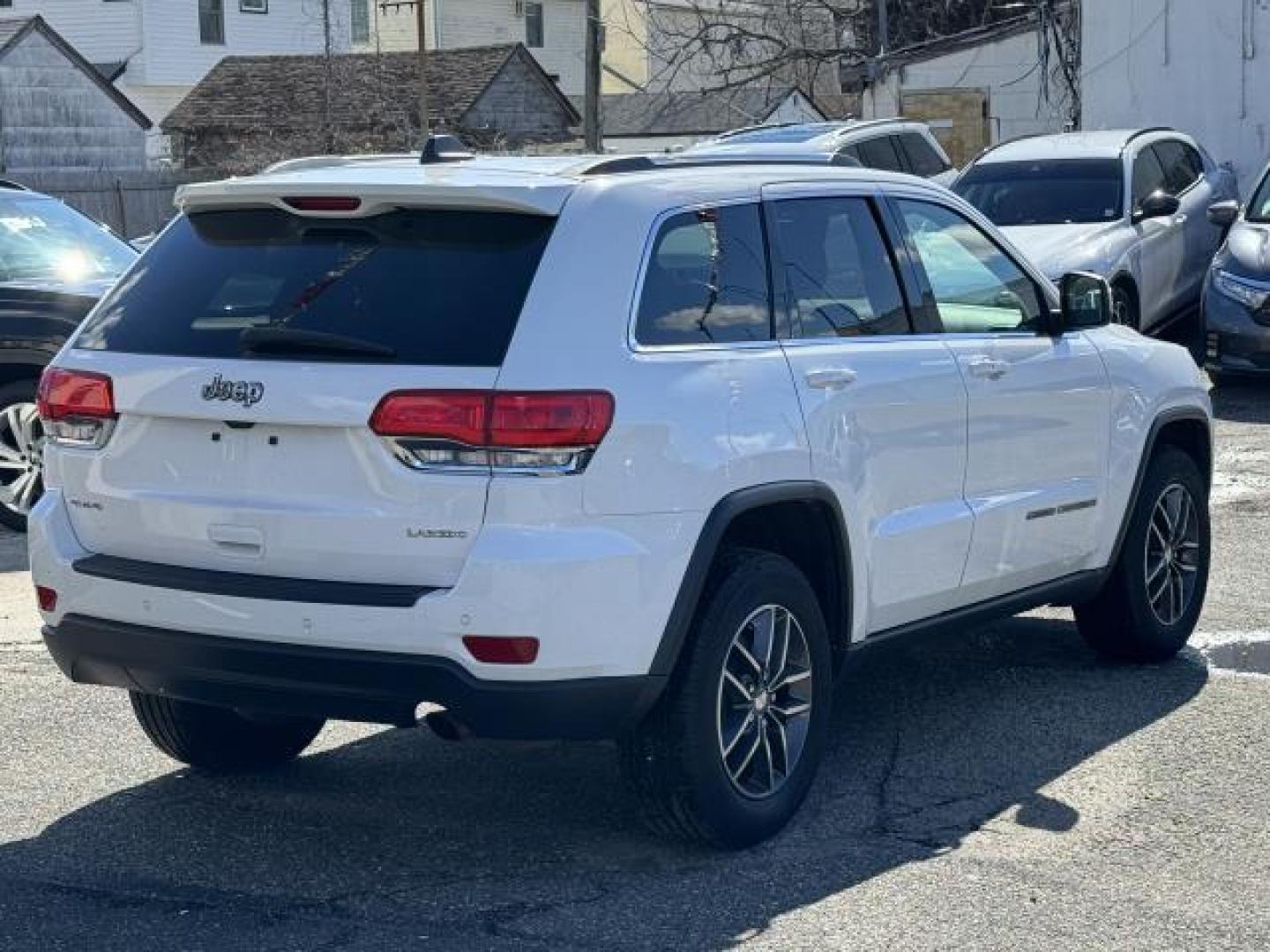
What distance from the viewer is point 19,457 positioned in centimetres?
1095

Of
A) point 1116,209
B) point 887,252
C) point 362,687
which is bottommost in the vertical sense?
point 362,687

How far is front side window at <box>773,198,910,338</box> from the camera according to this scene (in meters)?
6.16

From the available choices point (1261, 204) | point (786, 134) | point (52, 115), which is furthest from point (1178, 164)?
point (52, 115)

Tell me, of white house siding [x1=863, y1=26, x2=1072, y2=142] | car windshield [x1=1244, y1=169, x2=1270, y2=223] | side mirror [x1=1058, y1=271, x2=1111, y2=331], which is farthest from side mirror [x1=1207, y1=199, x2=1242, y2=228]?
white house siding [x1=863, y1=26, x2=1072, y2=142]

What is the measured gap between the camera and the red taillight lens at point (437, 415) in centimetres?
517

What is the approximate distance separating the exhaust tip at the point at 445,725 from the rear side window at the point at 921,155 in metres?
14.8

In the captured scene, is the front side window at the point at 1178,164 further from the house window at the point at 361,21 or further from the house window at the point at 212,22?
the house window at the point at 361,21

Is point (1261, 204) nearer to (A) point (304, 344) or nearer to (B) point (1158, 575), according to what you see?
(B) point (1158, 575)

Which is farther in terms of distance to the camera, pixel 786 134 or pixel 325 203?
pixel 786 134

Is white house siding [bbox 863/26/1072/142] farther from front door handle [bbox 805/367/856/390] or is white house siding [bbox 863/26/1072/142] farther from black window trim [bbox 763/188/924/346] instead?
front door handle [bbox 805/367/856/390]

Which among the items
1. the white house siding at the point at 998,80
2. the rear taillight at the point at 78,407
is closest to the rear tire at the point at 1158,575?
the rear taillight at the point at 78,407

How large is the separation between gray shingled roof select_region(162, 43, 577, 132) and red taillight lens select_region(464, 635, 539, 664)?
145ft

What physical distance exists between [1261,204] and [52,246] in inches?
339

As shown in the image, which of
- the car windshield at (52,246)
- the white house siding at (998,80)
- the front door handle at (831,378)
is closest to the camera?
the front door handle at (831,378)
